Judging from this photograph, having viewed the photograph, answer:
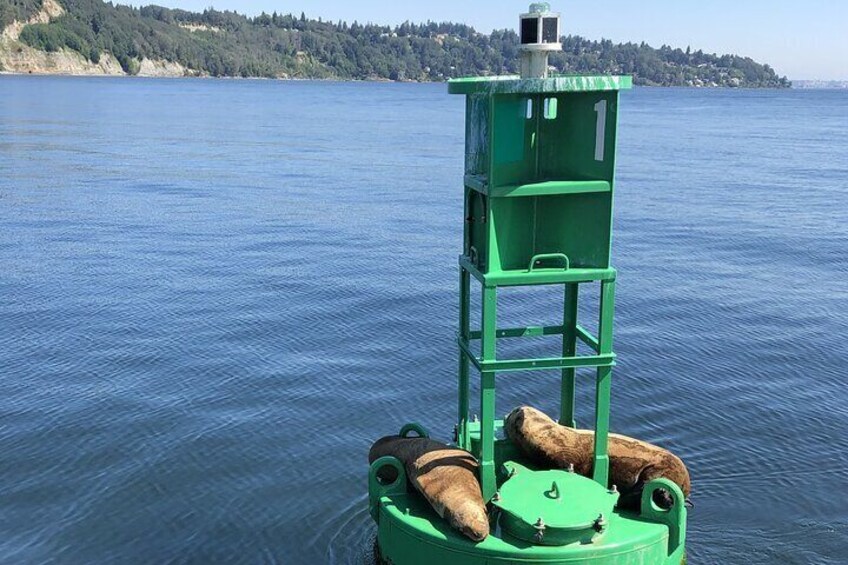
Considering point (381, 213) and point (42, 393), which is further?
point (381, 213)

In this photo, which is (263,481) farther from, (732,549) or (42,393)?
(732,549)

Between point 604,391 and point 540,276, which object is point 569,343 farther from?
point 540,276

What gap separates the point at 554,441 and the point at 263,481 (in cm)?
677

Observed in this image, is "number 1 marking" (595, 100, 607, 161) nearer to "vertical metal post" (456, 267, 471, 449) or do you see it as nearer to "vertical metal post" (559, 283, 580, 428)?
"vertical metal post" (559, 283, 580, 428)

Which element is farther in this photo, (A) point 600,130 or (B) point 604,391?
(B) point 604,391

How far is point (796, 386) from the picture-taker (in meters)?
24.1

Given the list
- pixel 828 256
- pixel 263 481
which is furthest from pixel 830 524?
pixel 828 256

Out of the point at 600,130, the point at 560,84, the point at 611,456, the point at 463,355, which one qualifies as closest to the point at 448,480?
the point at 463,355

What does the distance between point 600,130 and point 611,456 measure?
4351 mm

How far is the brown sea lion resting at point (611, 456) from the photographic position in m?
13.9

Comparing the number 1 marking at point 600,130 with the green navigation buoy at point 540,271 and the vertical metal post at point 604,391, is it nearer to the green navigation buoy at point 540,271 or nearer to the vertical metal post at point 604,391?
the green navigation buoy at point 540,271

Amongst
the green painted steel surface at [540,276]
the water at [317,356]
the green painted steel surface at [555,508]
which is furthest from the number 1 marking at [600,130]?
the water at [317,356]

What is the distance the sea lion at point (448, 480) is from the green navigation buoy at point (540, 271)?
0.59 ft

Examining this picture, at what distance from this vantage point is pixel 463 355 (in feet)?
48.9
